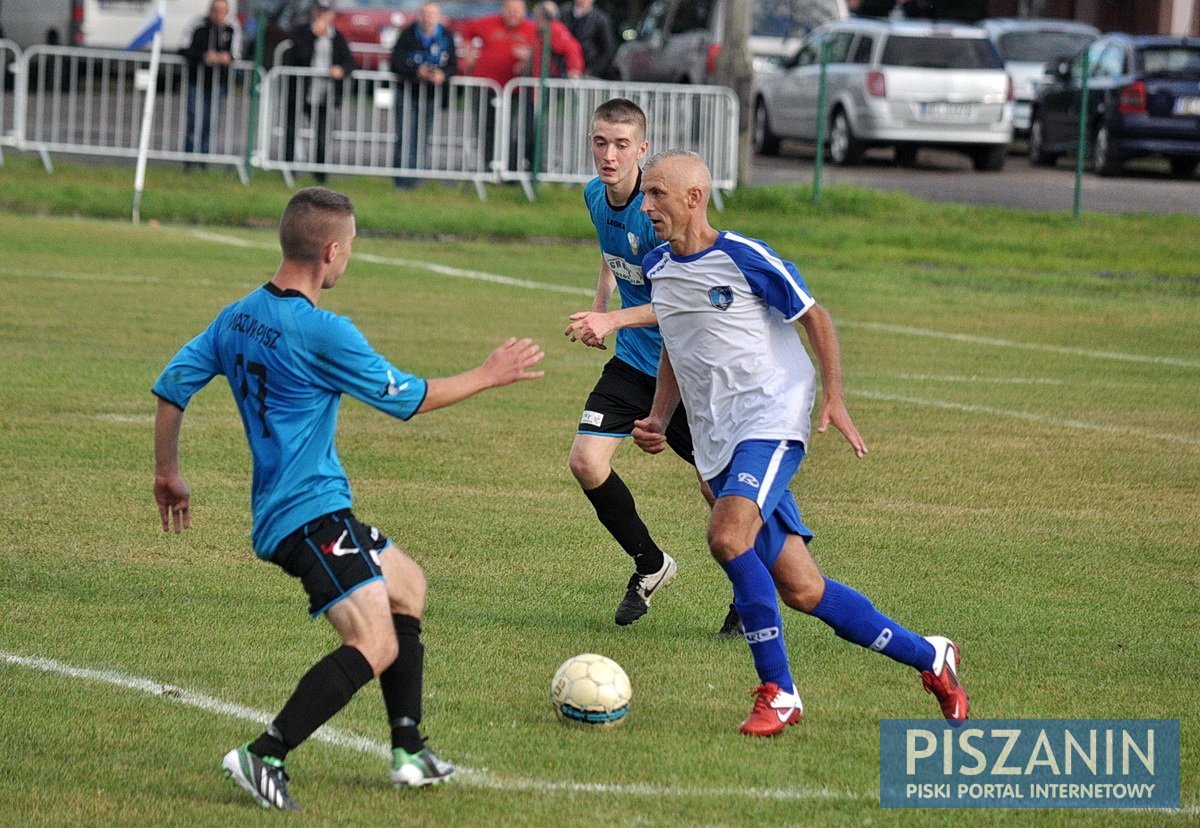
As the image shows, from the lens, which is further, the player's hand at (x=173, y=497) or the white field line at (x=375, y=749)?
the player's hand at (x=173, y=497)

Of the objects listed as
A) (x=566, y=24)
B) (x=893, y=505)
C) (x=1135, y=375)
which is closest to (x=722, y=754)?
(x=893, y=505)

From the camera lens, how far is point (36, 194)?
816 inches

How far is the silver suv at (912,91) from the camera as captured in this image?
1022 inches

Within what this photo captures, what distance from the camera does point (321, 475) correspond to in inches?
194

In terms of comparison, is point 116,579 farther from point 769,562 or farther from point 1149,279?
point 1149,279

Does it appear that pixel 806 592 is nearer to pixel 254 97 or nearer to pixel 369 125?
pixel 369 125

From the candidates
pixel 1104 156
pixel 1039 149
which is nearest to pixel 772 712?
pixel 1104 156

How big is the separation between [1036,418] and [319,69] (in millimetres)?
12475

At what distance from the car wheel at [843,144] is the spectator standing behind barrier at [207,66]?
9165 millimetres

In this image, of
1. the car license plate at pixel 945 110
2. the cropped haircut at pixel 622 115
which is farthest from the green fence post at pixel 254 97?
the cropped haircut at pixel 622 115

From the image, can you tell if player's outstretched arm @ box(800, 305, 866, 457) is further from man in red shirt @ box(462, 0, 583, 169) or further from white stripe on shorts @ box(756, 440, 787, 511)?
man in red shirt @ box(462, 0, 583, 169)

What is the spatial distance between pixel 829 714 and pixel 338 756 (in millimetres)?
1580

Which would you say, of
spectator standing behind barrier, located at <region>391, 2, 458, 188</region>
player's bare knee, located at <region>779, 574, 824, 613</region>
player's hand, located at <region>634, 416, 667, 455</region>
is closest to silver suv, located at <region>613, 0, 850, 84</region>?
spectator standing behind barrier, located at <region>391, 2, 458, 188</region>

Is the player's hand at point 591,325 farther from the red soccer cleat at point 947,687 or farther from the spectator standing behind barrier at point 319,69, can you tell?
the spectator standing behind barrier at point 319,69
